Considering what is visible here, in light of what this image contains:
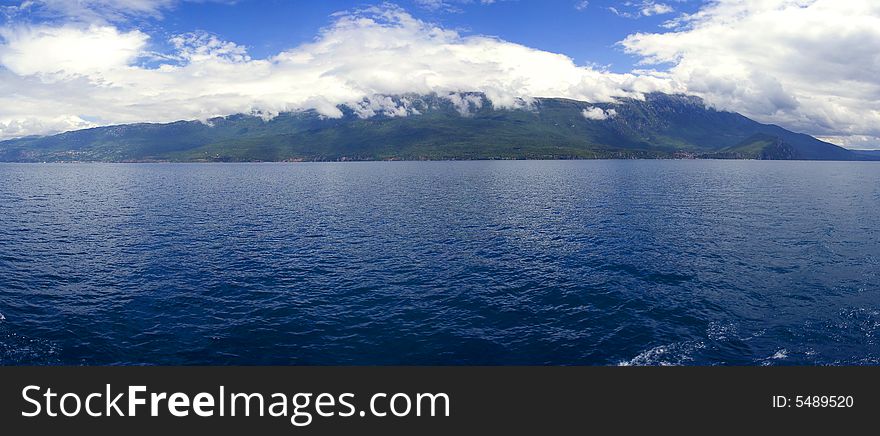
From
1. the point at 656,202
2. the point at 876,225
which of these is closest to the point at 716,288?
the point at 876,225

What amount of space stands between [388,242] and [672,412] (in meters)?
69.1

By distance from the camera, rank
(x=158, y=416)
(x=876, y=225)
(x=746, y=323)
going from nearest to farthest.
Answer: (x=158, y=416) → (x=746, y=323) → (x=876, y=225)

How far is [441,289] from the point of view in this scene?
6378cm

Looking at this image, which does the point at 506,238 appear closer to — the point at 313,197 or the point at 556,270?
the point at 556,270

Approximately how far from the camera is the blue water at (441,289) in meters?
45.7

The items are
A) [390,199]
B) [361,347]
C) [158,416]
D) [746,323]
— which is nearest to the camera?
[158,416]

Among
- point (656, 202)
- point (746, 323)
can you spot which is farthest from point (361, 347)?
point (656, 202)

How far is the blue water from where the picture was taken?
1799 inches

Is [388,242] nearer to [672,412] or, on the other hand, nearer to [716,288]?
[716,288]

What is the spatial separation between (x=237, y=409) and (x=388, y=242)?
220 ft

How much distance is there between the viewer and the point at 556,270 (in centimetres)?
7250

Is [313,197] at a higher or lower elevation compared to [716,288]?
higher

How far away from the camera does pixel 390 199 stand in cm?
16650

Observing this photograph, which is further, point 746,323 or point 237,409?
point 746,323
